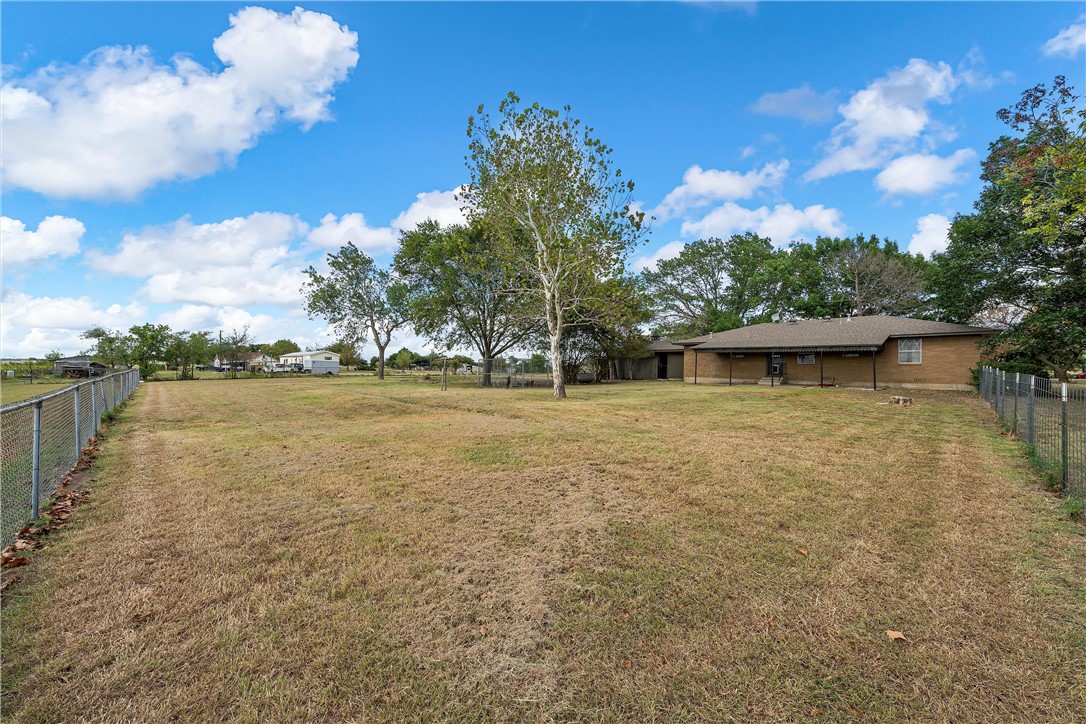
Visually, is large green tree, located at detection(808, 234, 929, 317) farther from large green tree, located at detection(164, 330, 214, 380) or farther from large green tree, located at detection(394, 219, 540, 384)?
large green tree, located at detection(164, 330, 214, 380)

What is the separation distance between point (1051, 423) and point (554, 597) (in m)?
8.13

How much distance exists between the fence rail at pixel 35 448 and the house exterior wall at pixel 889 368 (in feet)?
93.9

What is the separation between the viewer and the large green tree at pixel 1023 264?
16578 mm

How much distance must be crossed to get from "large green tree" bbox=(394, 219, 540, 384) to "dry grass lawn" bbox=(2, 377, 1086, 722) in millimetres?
22582

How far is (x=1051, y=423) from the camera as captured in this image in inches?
250

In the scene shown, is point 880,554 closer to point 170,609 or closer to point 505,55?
point 170,609

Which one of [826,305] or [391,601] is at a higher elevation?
[826,305]

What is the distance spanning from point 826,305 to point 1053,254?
60.7 feet

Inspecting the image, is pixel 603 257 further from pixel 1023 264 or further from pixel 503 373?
pixel 1023 264

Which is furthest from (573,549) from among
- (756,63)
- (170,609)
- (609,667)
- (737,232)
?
(737,232)

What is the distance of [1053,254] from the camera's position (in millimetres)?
18078

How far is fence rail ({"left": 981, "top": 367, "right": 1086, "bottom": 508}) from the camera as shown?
5.06 meters

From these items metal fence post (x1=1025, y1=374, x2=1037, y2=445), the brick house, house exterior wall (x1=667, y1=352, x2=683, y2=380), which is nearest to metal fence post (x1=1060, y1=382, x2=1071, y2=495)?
metal fence post (x1=1025, y1=374, x2=1037, y2=445)

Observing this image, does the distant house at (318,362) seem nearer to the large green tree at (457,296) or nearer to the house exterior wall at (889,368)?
the large green tree at (457,296)
